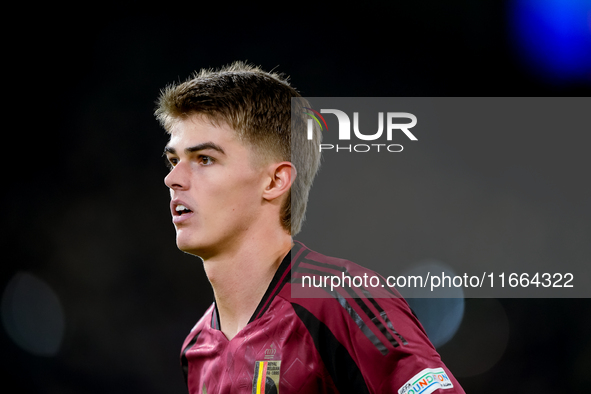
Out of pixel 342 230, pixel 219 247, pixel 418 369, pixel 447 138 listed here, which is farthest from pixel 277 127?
pixel 447 138

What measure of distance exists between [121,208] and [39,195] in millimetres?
768

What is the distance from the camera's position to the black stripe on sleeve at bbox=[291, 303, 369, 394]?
1.38 metres

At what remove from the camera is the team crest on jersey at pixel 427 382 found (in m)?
1.23

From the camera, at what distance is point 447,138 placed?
8.14 feet

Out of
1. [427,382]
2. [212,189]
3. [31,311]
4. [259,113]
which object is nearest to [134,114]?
[31,311]

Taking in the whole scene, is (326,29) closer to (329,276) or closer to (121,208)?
(121,208)

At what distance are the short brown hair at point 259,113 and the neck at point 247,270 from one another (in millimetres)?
93

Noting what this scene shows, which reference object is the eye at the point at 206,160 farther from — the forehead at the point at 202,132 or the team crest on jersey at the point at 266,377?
the team crest on jersey at the point at 266,377

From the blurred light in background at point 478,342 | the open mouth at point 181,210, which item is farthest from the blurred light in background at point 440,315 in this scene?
the open mouth at point 181,210

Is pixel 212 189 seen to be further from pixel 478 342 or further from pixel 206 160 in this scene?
pixel 478 342

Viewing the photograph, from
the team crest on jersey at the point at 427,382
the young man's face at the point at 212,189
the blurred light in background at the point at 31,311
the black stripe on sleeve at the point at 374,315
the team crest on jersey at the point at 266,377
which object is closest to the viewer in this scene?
the team crest on jersey at the point at 427,382

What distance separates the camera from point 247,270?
1656mm

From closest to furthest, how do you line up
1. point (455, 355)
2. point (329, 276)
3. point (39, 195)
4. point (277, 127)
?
point (329, 276)
point (277, 127)
point (455, 355)
point (39, 195)

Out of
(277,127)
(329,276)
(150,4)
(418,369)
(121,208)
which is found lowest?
(418,369)
